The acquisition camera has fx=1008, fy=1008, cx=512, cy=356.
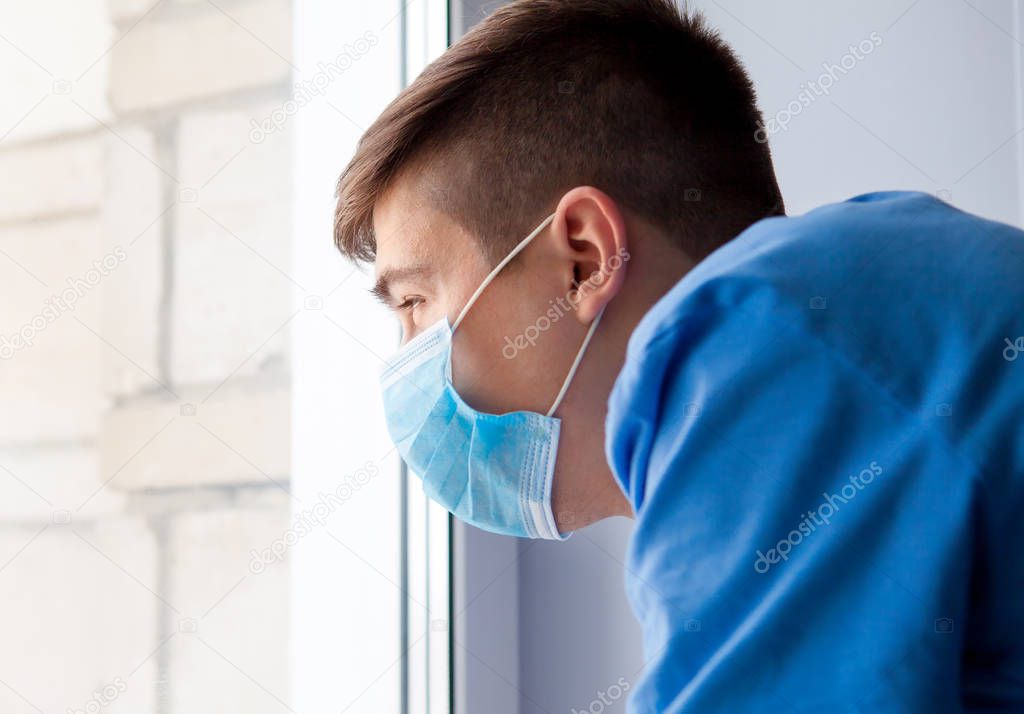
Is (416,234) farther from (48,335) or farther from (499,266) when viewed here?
(48,335)

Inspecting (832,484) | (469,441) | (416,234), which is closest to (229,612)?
(469,441)

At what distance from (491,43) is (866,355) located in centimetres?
56

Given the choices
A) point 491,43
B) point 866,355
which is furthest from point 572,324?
point 866,355

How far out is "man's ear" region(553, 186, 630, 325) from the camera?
32.6 inches

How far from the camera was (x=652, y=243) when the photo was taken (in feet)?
2.78

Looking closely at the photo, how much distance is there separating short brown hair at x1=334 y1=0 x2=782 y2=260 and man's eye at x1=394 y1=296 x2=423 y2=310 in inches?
3.6

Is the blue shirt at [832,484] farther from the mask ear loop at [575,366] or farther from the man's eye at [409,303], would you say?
the man's eye at [409,303]

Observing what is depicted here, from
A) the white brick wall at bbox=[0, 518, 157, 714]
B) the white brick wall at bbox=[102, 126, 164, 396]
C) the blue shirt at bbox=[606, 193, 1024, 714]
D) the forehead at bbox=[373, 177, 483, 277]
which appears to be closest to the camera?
the blue shirt at bbox=[606, 193, 1024, 714]

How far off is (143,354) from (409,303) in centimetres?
25

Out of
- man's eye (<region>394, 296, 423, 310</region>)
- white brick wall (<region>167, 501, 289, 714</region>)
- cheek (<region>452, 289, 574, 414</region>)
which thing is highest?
cheek (<region>452, 289, 574, 414</region>)

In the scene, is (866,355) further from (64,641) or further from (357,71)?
(357,71)

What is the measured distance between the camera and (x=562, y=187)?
0.87m

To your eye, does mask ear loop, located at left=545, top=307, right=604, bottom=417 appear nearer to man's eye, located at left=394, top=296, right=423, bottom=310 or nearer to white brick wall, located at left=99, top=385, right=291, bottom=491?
man's eye, located at left=394, top=296, right=423, bottom=310

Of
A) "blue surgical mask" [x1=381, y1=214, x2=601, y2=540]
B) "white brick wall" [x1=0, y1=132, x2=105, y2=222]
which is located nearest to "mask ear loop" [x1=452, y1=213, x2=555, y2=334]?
"blue surgical mask" [x1=381, y1=214, x2=601, y2=540]
